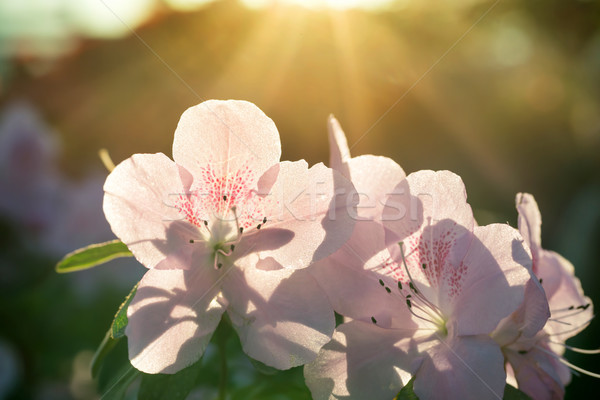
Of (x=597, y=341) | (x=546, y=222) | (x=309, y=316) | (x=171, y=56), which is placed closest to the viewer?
(x=309, y=316)

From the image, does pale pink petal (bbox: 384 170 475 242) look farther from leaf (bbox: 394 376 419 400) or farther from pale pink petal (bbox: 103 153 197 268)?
pale pink petal (bbox: 103 153 197 268)

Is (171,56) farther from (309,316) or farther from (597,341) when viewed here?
(597,341)

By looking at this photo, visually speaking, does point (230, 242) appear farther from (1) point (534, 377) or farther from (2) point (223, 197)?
(1) point (534, 377)

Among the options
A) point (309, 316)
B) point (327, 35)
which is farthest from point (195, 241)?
point (327, 35)

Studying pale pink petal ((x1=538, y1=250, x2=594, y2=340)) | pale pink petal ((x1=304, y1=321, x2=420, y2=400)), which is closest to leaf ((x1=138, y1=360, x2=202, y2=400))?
pale pink petal ((x1=304, y1=321, x2=420, y2=400))

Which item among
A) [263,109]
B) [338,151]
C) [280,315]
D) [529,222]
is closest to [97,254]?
[280,315]

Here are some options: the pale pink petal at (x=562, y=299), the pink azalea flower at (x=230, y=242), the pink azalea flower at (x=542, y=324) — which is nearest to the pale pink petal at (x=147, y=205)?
the pink azalea flower at (x=230, y=242)
